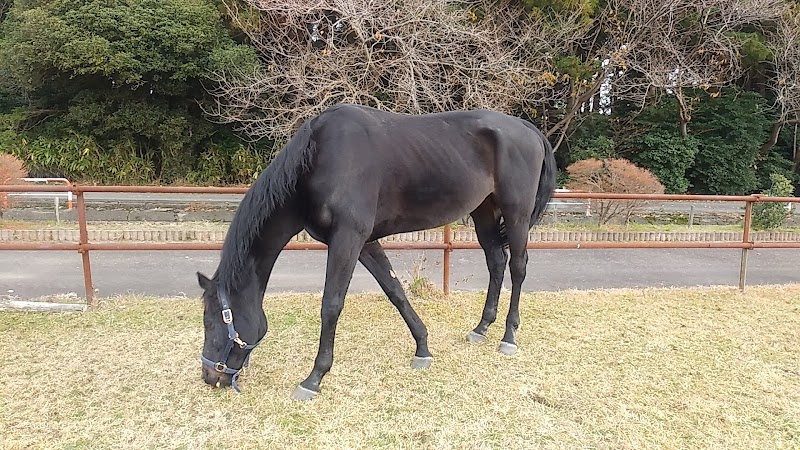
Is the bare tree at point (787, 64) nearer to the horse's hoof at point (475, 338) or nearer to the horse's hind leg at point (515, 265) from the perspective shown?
the horse's hind leg at point (515, 265)

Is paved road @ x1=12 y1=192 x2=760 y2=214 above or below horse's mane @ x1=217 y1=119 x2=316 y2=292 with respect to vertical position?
below

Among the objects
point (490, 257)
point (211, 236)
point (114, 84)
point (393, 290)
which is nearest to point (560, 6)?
point (211, 236)

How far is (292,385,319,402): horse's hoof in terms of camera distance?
8.08ft

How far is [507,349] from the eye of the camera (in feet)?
10.1

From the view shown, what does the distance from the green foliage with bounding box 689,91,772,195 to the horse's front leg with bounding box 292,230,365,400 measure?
14678 millimetres

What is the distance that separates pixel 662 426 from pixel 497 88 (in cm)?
687

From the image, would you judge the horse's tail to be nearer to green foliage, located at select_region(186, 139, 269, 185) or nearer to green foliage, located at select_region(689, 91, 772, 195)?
green foliage, located at select_region(186, 139, 269, 185)

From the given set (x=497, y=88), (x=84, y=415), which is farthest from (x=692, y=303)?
(x=497, y=88)

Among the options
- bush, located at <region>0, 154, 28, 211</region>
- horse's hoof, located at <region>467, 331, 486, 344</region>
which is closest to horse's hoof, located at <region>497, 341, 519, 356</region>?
horse's hoof, located at <region>467, 331, 486, 344</region>

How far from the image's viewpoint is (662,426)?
224 centimetres

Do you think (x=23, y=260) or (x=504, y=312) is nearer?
(x=504, y=312)

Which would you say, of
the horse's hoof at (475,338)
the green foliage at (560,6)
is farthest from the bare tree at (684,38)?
the horse's hoof at (475,338)

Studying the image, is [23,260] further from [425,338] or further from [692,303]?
[692,303]

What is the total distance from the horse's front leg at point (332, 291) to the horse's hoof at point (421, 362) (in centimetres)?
55
